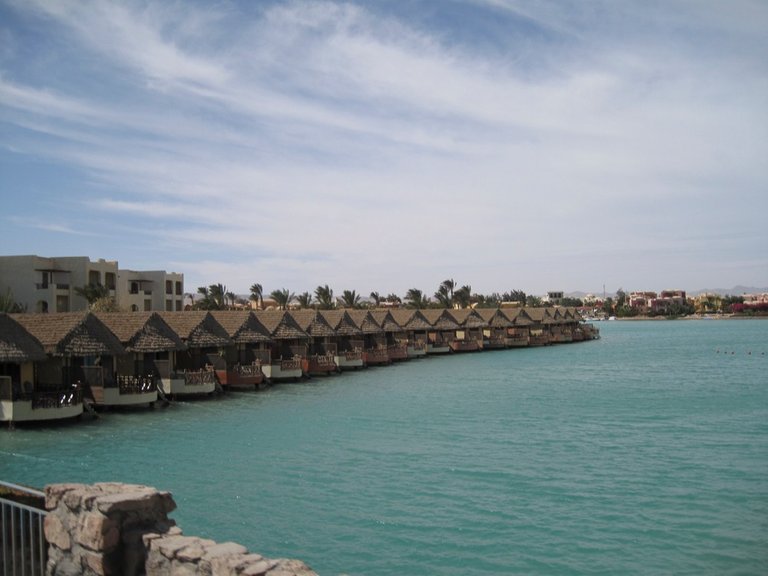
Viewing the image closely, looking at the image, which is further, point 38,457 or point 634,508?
point 38,457

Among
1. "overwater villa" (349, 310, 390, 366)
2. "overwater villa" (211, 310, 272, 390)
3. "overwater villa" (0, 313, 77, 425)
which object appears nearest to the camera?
"overwater villa" (0, 313, 77, 425)

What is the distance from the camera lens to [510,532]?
564 inches

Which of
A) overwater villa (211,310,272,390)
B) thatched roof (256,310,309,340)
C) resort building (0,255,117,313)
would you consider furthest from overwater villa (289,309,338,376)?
resort building (0,255,117,313)

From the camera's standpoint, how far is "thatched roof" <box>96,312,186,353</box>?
32125 mm

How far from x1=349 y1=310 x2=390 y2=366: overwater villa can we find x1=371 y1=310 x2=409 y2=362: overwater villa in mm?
763

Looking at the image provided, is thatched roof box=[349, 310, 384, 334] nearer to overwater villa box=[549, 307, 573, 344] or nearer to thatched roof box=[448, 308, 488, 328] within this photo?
thatched roof box=[448, 308, 488, 328]

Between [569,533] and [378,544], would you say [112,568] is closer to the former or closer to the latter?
[378,544]

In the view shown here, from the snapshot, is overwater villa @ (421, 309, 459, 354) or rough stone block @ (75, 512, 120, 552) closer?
rough stone block @ (75, 512, 120, 552)

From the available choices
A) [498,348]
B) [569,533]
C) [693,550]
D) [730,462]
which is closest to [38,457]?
[569,533]

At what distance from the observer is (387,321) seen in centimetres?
6181

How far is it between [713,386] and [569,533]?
31.5 meters

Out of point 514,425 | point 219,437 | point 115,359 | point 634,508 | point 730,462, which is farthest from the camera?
point 115,359

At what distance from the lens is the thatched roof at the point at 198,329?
118 feet

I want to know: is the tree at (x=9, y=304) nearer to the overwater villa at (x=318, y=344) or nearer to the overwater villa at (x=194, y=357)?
the overwater villa at (x=194, y=357)
